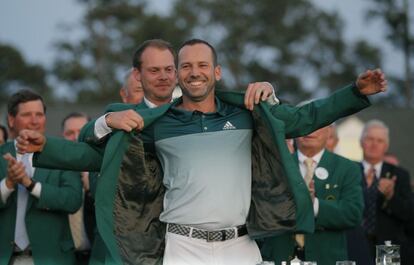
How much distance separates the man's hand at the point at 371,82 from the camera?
6230mm

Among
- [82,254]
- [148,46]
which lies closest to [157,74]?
[148,46]

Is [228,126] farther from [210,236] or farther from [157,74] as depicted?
[157,74]

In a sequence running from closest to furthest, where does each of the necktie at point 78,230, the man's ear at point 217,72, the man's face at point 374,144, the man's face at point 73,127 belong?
the man's ear at point 217,72 → the necktie at point 78,230 → the man's face at point 73,127 → the man's face at point 374,144

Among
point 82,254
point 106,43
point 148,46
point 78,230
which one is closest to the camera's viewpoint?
point 148,46

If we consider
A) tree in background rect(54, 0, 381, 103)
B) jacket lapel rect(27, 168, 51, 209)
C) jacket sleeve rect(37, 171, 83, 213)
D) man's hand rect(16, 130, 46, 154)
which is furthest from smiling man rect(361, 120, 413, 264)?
tree in background rect(54, 0, 381, 103)

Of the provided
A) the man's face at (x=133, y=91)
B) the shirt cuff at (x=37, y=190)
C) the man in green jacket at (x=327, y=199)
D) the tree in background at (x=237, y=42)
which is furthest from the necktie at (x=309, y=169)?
the tree in background at (x=237, y=42)

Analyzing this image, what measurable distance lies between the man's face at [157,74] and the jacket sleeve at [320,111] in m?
1.29

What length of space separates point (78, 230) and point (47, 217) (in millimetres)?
851

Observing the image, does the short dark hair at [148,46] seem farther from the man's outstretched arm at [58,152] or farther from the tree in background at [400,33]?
the tree in background at [400,33]

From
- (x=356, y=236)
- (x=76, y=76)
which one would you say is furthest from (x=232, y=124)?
(x=76, y=76)

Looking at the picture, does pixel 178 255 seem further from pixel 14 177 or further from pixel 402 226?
pixel 402 226

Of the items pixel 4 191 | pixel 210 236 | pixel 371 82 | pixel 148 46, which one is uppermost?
pixel 148 46

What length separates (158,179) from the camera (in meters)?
6.62

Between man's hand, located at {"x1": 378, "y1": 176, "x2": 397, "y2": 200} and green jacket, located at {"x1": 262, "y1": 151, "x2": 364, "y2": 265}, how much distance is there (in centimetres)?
163
